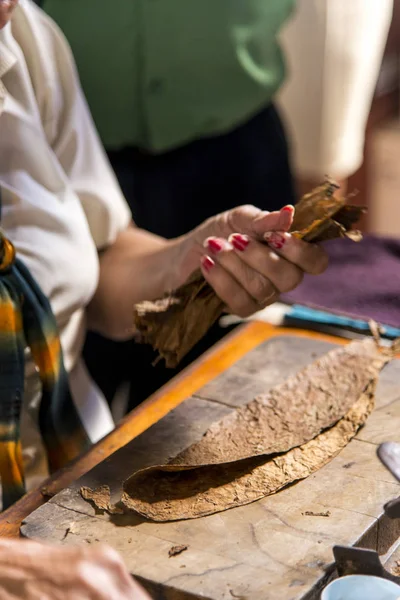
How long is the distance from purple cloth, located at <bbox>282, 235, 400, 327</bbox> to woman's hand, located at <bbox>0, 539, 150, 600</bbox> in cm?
76

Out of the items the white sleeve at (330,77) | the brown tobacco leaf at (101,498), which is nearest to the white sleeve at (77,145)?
the brown tobacco leaf at (101,498)

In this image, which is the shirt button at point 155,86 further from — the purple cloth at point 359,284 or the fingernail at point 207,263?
the fingernail at point 207,263

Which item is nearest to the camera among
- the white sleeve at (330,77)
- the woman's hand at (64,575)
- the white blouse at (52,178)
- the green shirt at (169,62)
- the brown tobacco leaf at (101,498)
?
the woman's hand at (64,575)

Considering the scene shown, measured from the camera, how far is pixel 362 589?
2.53 ft

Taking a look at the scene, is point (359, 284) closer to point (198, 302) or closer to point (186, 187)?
point (198, 302)

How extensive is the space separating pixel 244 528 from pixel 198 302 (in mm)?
372

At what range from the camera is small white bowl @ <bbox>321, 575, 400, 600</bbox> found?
765 millimetres

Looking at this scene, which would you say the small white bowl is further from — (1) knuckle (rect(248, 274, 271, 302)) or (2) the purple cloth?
(2) the purple cloth

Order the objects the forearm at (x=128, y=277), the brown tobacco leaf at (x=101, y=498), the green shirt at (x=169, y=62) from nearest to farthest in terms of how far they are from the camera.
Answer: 1. the brown tobacco leaf at (x=101, y=498)
2. the forearm at (x=128, y=277)
3. the green shirt at (x=169, y=62)

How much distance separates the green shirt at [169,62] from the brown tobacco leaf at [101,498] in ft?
3.73

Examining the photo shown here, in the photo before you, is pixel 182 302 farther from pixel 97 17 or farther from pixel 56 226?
pixel 97 17

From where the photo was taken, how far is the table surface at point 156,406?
99 centimetres

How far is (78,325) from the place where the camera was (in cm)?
130

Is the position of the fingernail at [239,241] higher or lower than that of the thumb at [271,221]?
lower
